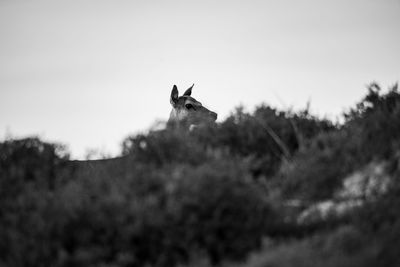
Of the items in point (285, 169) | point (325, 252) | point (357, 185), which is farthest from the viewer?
point (285, 169)

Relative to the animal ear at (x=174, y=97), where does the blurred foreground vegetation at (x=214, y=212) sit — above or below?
below

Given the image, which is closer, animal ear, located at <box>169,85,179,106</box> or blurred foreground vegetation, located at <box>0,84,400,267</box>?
blurred foreground vegetation, located at <box>0,84,400,267</box>

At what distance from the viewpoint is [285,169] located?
5.68 meters

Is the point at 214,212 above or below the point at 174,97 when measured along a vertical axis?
below

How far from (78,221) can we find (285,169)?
3.19 meters

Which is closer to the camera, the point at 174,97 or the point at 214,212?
the point at 214,212

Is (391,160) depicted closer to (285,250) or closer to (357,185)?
(357,185)

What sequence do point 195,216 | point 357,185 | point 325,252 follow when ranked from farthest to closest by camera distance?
point 357,185 < point 195,216 < point 325,252

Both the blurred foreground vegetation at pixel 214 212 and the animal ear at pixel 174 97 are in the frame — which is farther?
the animal ear at pixel 174 97

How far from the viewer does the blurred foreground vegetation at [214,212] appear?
374 centimetres

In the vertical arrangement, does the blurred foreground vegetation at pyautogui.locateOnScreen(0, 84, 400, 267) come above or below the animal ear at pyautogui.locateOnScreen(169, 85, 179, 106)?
below

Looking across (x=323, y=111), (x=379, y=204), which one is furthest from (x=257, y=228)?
(x=323, y=111)

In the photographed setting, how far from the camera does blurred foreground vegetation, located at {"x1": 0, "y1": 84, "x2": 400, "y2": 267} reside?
12.3 feet

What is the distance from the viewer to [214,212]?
4.18 meters
